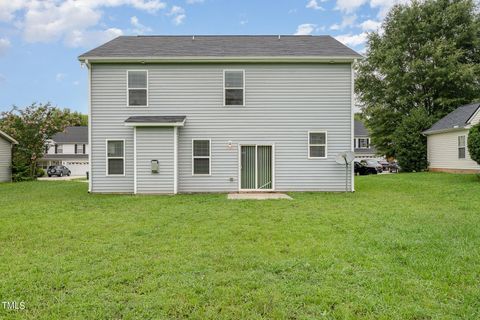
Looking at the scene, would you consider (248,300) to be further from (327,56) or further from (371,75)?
(371,75)

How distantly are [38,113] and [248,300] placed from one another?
24.1m

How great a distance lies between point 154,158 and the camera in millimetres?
11562

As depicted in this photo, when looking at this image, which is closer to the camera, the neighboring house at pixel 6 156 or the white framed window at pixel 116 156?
the white framed window at pixel 116 156

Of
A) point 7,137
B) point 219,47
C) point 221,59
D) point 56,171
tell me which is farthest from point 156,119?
point 56,171

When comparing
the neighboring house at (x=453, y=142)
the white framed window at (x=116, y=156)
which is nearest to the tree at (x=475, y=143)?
the neighboring house at (x=453, y=142)

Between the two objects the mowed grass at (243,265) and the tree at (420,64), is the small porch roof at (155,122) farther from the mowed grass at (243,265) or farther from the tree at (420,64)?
the tree at (420,64)

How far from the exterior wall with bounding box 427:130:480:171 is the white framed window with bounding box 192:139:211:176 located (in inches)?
565

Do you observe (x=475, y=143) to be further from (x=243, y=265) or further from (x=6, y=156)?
(x=6, y=156)

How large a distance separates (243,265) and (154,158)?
821cm

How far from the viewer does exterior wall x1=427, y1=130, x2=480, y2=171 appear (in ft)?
58.9

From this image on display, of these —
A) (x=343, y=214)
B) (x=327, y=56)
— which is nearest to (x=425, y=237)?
(x=343, y=214)

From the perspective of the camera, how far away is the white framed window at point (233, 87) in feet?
39.9

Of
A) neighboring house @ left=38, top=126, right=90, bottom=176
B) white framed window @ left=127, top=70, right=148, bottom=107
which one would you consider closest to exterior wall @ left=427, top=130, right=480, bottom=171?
white framed window @ left=127, top=70, right=148, bottom=107

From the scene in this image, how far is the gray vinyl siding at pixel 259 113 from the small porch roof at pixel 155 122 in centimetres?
48
